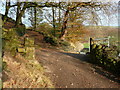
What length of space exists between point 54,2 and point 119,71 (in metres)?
4.22

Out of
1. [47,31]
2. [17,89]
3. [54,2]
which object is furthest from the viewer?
[47,31]

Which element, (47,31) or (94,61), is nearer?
(94,61)

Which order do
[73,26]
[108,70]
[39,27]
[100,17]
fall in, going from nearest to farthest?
[108,70] → [100,17] → [73,26] → [39,27]

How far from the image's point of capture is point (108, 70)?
4.13 m

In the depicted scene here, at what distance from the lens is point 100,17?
6.49 m

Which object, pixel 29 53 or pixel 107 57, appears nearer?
pixel 29 53

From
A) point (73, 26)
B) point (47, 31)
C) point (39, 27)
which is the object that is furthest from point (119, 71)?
point (39, 27)

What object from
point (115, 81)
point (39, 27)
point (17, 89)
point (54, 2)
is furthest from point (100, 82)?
point (39, 27)

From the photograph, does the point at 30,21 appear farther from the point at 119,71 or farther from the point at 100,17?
the point at 119,71

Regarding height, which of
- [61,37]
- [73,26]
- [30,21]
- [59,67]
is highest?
[30,21]

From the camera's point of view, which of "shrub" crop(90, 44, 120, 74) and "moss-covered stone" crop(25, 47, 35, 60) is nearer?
"moss-covered stone" crop(25, 47, 35, 60)

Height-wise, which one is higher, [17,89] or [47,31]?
[47,31]

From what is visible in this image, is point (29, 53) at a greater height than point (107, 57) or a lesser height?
greater

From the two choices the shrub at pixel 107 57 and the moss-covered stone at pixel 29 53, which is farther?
the shrub at pixel 107 57
